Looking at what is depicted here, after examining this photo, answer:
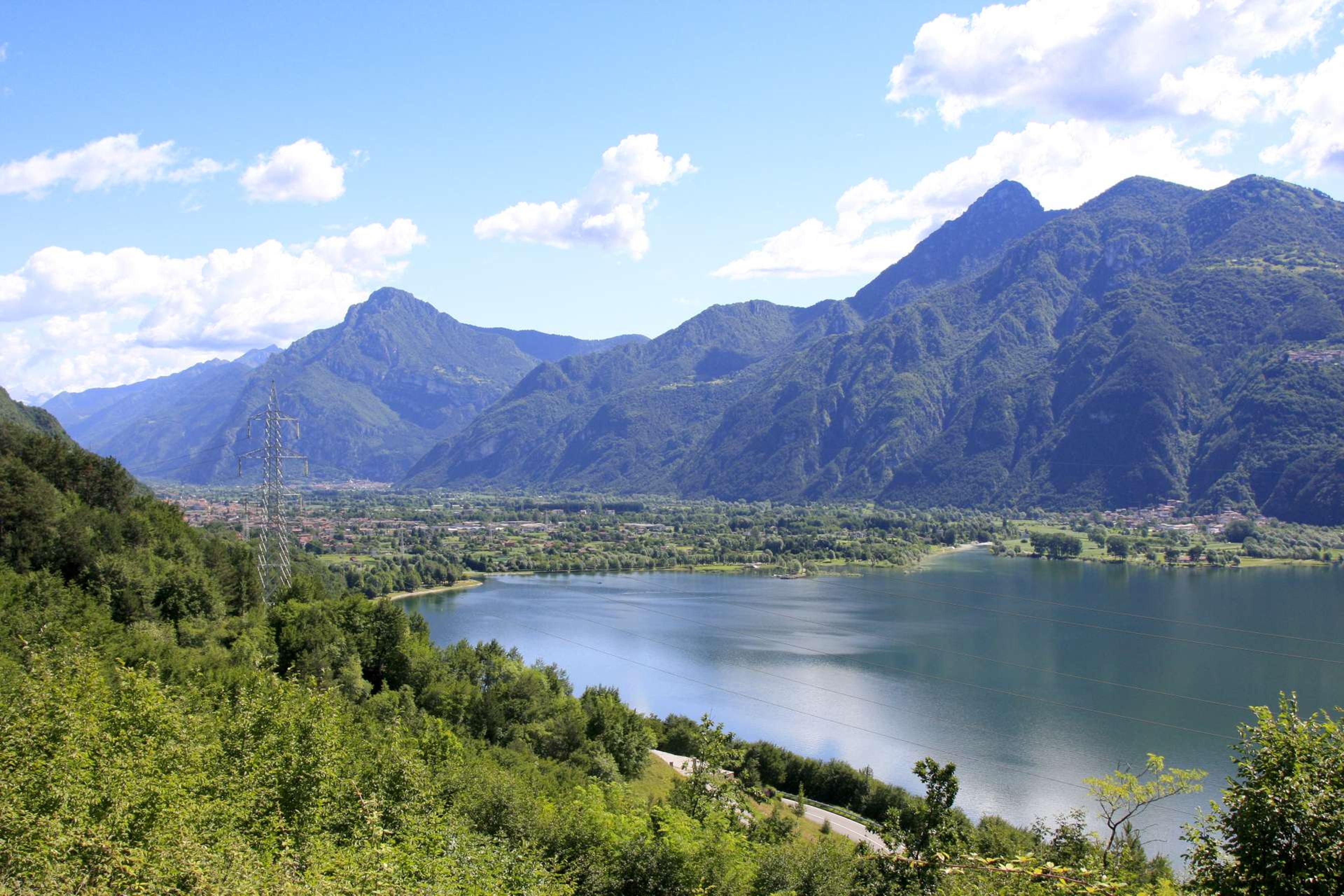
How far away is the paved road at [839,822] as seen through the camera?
78.5 feet

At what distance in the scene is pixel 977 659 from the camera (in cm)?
4525

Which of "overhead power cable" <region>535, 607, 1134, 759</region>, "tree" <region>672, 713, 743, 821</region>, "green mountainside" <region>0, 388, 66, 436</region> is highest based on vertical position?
"green mountainside" <region>0, 388, 66, 436</region>

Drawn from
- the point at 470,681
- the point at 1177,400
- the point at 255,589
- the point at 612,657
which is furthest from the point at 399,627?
the point at 1177,400

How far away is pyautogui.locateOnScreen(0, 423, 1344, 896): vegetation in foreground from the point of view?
880 cm

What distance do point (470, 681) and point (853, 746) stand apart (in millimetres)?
13437

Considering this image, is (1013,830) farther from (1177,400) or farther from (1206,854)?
(1177,400)

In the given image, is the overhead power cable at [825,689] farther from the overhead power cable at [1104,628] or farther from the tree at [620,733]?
the overhead power cable at [1104,628]

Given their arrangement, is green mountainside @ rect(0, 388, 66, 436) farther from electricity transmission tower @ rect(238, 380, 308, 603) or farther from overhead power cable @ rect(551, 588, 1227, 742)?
overhead power cable @ rect(551, 588, 1227, 742)

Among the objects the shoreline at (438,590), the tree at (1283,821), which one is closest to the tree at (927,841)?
the tree at (1283,821)

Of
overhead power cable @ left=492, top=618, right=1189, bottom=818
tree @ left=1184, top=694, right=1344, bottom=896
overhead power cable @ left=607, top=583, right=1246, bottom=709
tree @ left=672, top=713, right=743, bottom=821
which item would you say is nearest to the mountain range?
overhead power cable @ left=607, top=583, right=1246, bottom=709

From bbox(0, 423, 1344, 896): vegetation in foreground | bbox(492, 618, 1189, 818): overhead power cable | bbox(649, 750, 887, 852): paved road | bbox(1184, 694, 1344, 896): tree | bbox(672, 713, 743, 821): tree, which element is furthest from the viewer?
bbox(492, 618, 1189, 818): overhead power cable

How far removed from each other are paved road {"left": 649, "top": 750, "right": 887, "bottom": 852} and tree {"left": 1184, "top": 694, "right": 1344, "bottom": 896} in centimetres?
1420

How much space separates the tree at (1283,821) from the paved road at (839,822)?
559 inches

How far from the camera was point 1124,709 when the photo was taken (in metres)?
36.2
